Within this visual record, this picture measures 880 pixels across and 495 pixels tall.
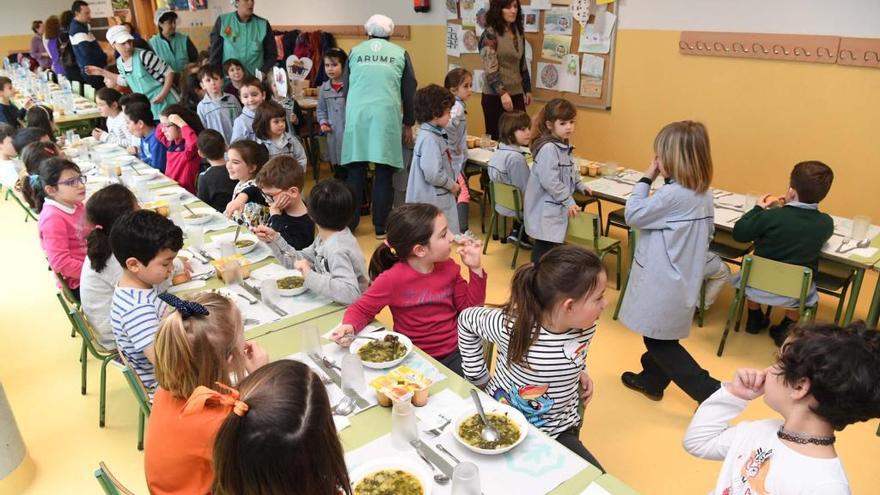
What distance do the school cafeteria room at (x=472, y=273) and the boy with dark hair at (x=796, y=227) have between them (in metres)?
0.02

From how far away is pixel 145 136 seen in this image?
582cm

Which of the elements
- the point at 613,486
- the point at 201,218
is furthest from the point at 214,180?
the point at 613,486

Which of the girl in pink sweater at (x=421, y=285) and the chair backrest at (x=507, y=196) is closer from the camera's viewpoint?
the girl in pink sweater at (x=421, y=285)

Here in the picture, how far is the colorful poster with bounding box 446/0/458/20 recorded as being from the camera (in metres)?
7.93

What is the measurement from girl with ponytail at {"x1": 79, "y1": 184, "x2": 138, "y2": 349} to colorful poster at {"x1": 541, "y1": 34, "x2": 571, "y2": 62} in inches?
204

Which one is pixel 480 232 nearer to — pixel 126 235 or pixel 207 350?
pixel 126 235

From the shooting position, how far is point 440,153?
15.3 feet

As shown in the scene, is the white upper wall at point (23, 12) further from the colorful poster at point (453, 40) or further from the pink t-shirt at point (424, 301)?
the pink t-shirt at point (424, 301)

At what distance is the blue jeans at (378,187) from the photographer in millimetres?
5499

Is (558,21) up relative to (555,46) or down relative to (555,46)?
up

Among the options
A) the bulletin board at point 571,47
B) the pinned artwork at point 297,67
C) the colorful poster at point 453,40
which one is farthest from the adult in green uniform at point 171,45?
the bulletin board at point 571,47

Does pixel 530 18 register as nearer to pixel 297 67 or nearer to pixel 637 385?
pixel 297 67

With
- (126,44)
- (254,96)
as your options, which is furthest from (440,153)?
(126,44)

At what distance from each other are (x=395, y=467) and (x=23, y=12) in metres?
16.0
